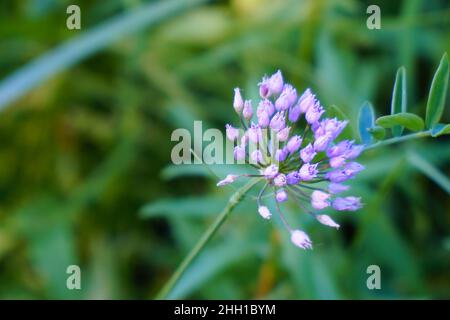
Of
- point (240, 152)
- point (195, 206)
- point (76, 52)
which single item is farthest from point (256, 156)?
point (76, 52)

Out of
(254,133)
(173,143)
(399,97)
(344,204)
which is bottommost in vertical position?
(344,204)

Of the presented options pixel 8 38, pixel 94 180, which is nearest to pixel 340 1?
pixel 94 180

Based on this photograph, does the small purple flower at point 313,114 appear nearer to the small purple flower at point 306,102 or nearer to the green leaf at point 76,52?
the small purple flower at point 306,102

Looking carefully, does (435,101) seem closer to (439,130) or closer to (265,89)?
(439,130)

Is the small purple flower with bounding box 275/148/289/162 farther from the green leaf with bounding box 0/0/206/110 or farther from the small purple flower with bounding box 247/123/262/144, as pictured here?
the green leaf with bounding box 0/0/206/110

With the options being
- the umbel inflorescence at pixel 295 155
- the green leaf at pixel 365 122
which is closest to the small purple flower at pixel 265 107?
the umbel inflorescence at pixel 295 155

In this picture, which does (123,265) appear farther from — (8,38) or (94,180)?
(8,38)
